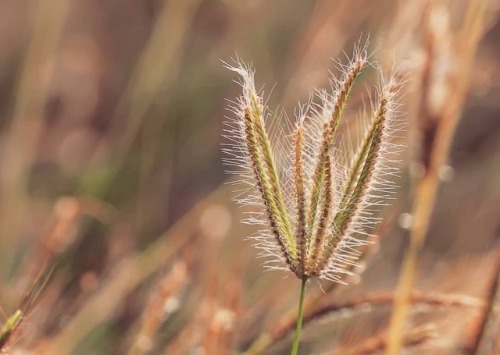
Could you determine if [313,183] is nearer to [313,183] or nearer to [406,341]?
[313,183]

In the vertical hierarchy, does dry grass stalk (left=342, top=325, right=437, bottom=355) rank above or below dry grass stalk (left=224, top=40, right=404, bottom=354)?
below

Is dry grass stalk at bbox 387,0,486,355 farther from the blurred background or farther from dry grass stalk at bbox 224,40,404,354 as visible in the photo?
dry grass stalk at bbox 224,40,404,354

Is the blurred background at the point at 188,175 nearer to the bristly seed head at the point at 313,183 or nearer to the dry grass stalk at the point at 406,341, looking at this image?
the dry grass stalk at the point at 406,341

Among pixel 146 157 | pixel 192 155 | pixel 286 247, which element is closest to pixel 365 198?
pixel 286 247

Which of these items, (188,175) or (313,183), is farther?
(188,175)

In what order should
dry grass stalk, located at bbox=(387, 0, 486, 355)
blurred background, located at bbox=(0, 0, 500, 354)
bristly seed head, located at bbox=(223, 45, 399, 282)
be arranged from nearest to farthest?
bristly seed head, located at bbox=(223, 45, 399, 282)
dry grass stalk, located at bbox=(387, 0, 486, 355)
blurred background, located at bbox=(0, 0, 500, 354)

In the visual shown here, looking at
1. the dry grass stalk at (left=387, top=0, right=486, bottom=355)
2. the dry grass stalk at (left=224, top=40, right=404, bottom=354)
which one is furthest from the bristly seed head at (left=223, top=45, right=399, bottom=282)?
the dry grass stalk at (left=387, top=0, right=486, bottom=355)

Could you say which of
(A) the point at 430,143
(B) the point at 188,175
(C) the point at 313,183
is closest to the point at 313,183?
(C) the point at 313,183

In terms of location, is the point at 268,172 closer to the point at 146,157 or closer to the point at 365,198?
the point at 365,198

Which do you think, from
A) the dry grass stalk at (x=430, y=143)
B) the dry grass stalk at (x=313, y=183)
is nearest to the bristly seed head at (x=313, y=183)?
the dry grass stalk at (x=313, y=183)
